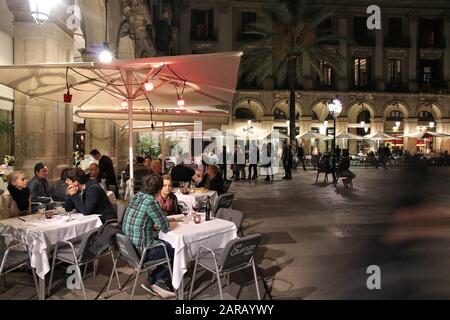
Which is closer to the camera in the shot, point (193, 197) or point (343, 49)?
point (193, 197)

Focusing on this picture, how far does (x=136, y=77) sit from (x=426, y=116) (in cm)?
3929

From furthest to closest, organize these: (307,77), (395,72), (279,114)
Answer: (395,72) < (279,114) < (307,77)

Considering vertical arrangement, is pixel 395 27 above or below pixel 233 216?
above

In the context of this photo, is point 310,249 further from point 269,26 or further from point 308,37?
point 269,26

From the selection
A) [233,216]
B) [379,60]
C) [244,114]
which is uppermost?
[379,60]

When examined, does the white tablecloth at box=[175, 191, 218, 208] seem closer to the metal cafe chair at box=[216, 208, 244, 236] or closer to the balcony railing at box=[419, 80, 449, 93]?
the metal cafe chair at box=[216, 208, 244, 236]

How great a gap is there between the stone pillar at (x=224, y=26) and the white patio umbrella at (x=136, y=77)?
29.8m

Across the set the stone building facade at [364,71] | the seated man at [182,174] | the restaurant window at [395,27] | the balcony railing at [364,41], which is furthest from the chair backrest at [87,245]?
the restaurant window at [395,27]

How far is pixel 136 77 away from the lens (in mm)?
6742

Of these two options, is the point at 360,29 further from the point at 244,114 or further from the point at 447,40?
the point at 244,114

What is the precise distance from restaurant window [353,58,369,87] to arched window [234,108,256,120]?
10830mm

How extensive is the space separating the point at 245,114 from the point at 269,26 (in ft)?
30.8

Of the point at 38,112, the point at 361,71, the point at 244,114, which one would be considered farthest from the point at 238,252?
the point at 361,71
